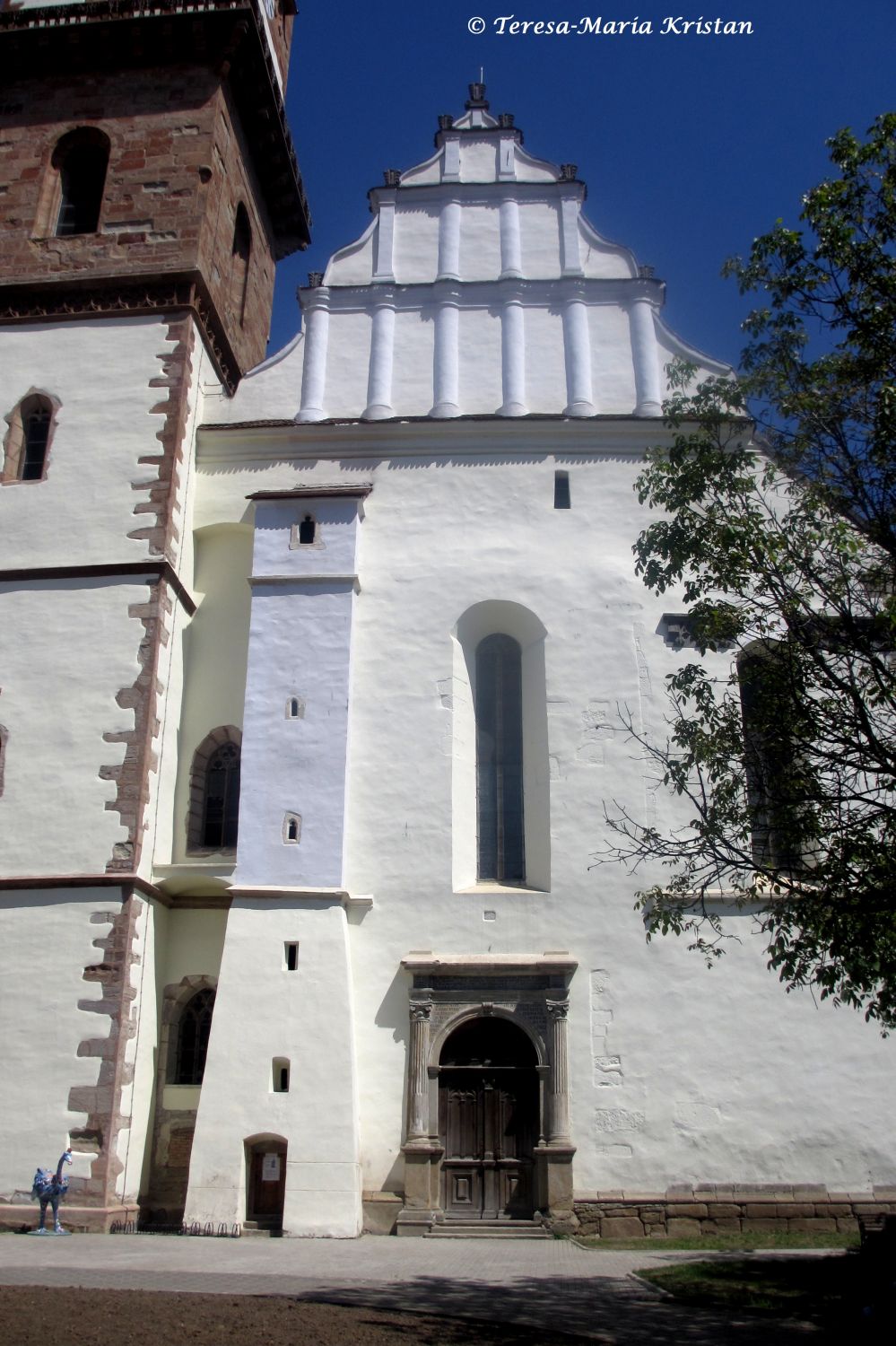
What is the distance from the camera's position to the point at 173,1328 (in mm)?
6672

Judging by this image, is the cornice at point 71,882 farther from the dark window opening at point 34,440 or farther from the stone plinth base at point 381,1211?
the dark window opening at point 34,440

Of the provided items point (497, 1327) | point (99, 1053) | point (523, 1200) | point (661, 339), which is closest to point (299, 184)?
point (661, 339)

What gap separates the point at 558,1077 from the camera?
1379cm

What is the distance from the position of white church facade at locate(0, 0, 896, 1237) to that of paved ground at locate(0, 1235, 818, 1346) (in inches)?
51.7

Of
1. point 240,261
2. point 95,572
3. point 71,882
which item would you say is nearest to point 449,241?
point 240,261

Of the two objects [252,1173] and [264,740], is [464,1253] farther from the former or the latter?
[264,740]

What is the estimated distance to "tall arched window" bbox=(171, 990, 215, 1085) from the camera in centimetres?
1442

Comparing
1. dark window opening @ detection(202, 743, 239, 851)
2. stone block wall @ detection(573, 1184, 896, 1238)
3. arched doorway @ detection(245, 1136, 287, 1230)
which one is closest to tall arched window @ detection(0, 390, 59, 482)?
dark window opening @ detection(202, 743, 239, 851)

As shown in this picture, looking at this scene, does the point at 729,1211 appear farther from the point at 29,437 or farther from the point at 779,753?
the point at 29,437

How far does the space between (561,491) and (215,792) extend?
6427 mm

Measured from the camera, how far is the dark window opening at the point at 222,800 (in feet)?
A: 51.4

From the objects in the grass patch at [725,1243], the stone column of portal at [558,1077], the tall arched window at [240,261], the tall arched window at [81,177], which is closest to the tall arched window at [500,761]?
the stone column of portal at [558,1077]

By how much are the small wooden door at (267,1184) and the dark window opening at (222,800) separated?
3.90 meters

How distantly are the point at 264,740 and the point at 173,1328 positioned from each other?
358 inches
